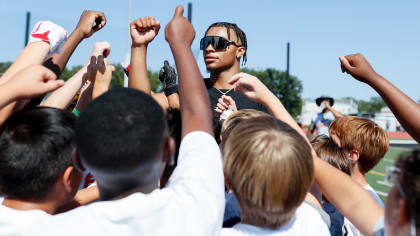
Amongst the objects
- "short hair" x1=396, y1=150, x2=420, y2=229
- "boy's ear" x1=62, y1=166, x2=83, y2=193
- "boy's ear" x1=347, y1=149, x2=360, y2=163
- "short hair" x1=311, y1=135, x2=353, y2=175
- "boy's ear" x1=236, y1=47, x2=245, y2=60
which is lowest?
"boy's ear" x1=347, y1=149, x2=360, y2=163

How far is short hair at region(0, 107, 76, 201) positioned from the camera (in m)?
1.27

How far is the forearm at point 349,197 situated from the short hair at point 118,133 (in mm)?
811

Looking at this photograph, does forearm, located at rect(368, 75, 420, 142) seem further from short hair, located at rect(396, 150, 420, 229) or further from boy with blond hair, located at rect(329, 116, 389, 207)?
boy with blond hair, located at rect(329, 116, 389, 207)

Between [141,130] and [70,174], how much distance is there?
439mm

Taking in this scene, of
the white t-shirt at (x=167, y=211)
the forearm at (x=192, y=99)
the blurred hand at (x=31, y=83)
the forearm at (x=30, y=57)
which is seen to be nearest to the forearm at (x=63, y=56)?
the forearm at (x=30, y=57)

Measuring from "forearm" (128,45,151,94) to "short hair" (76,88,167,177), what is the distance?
727 millimetres

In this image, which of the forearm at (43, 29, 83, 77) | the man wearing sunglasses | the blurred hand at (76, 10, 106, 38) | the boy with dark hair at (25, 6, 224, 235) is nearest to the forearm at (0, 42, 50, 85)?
the forearm at (43, 29, 83, 77)

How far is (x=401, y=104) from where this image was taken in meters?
1.78

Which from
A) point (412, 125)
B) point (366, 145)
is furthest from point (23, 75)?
point (366, 145)

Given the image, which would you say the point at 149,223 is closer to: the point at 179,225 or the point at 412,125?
the point at 179,225

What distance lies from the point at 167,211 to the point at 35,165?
21.1 inches

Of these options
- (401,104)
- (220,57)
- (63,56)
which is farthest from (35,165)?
(220,57)

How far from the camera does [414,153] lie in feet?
3.59

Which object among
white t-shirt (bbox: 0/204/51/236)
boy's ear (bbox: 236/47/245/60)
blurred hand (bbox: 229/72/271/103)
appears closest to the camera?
white t-shirt (bbox: 0/204/51/236)
